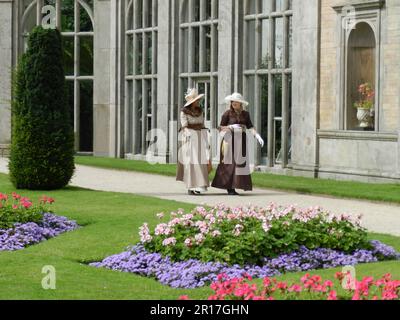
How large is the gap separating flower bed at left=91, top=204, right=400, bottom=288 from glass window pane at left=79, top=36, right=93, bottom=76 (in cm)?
2244

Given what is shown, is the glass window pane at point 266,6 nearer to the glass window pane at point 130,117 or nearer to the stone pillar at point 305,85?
the stone pillar at point 305,85

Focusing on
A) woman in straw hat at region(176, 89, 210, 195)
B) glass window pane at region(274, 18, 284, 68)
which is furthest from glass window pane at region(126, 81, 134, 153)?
woman in straw hat at region(176, 89, 210, 195)

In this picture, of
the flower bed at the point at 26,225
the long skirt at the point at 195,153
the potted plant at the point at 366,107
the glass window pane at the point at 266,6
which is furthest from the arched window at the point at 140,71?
the flower bed at the point at 26,225

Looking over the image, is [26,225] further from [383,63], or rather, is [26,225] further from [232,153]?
[383,63]

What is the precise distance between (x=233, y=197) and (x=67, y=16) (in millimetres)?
→ 16264

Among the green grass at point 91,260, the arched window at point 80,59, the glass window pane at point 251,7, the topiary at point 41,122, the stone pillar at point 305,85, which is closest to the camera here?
the green grass at point 91,260

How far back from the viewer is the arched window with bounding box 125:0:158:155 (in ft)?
105

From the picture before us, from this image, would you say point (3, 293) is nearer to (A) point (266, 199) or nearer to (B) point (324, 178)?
(A) point (266, 199)

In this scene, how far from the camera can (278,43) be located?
87.9 feet

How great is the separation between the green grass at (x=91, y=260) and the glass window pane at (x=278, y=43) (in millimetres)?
9157

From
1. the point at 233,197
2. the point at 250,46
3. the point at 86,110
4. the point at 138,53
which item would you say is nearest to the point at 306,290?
the point at 233,197

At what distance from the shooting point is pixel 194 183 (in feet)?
68.0

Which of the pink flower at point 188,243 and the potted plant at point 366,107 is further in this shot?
the potted plant at point 366,107

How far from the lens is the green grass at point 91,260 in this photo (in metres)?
10.2
